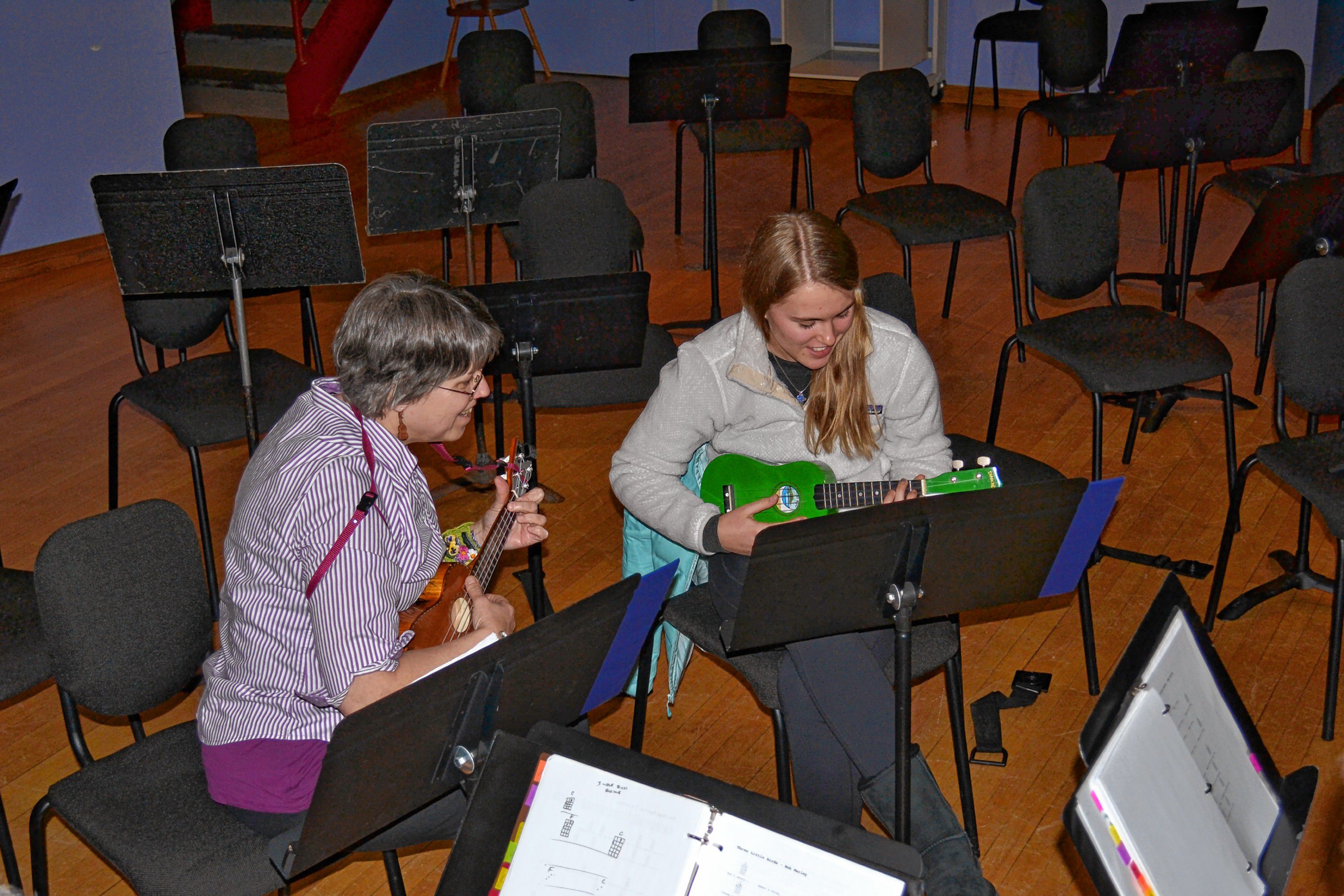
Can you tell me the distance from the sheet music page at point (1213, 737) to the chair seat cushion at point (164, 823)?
1381 mm

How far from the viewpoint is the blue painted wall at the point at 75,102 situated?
5836 millimetres

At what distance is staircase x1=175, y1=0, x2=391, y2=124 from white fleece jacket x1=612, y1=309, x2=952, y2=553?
6.77m

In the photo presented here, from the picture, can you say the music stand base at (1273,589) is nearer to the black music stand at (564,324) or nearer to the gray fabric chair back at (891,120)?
the black music stand at (564,324)

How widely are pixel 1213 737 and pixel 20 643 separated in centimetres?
221

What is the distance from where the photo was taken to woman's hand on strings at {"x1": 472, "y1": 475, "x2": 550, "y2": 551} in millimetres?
2438

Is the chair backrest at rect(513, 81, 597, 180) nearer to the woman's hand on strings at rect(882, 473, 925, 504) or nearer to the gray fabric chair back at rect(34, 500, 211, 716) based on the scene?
the woman's hand on strings at rect(882, 473, 925, 504)

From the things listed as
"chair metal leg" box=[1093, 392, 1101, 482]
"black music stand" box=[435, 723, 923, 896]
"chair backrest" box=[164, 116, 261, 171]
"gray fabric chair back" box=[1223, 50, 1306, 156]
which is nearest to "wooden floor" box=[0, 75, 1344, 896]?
"chair metal leg" box=[1093, 392, 1101, 482]

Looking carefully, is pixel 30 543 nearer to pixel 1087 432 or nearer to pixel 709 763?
pixel 709 763

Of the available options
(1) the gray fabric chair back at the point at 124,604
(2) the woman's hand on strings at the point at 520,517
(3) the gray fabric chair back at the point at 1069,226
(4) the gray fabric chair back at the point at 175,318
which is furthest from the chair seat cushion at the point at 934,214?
(1) the gray fabric chair back at the point at 124,604

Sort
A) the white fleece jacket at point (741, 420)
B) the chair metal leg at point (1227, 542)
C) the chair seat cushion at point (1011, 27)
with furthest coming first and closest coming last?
the chair seat cushion at point (1011, 27) → the chair metal leg at point (1227, 542) → the white fleece jacket at point (741, 420)

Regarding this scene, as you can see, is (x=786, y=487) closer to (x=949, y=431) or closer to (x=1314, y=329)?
(x=1314, y=329)

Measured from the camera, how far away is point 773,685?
95.7 inches

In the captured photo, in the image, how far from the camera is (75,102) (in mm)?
6051

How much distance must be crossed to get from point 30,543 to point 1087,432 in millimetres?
3330
